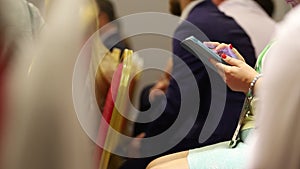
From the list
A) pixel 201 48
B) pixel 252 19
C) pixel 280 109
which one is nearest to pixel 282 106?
pixel 280 109

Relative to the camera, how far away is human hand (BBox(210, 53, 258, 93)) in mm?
1133

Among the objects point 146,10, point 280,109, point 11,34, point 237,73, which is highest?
point 11,34

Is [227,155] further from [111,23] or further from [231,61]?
[111,23]

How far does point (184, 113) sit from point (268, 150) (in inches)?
33.6

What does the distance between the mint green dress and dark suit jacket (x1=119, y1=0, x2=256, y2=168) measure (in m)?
0.28

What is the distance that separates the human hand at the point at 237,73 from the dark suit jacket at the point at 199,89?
282mm

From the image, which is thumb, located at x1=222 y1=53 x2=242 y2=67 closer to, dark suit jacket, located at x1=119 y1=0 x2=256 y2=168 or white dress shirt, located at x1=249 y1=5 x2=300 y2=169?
dark suit jacket, located at x1=119 y1=0 x2=256 y2=168

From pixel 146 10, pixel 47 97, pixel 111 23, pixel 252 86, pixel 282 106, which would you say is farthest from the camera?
pixel 146 10

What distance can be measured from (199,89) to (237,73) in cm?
37

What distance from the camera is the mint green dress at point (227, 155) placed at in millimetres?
1099

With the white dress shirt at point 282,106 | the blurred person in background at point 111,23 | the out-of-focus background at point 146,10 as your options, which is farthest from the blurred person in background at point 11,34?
the out-of-focus background at point 146,10

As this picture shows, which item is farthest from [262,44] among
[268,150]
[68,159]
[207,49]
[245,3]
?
[68,159]

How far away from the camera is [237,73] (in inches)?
44.9

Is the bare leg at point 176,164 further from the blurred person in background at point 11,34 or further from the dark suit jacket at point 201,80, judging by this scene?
the blurred person in background at point 11,34
